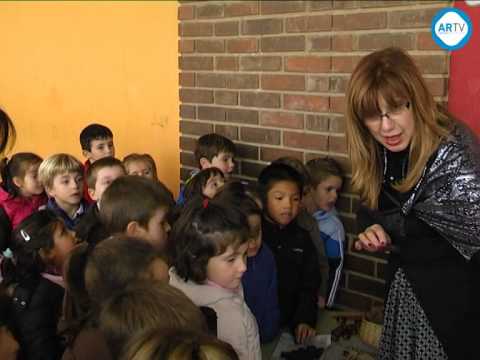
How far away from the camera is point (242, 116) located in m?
3.96

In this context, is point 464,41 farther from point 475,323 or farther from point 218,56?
point 218,56

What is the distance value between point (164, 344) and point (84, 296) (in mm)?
914

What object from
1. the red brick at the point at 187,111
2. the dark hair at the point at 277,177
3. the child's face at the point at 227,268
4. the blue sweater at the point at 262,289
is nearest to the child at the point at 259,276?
the blue sweater at the point at 262,289

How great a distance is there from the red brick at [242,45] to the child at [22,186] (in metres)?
1.62

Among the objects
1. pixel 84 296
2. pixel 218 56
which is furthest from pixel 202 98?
pixel 84 296

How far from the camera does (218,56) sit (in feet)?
13.3

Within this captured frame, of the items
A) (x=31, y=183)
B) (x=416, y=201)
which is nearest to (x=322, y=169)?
(x=416, y=201)

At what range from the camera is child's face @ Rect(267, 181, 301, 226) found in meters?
3.23

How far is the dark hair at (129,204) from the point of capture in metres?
2.62

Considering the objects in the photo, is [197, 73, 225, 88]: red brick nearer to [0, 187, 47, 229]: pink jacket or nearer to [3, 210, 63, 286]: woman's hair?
[0, 187, 47, 229]: pink jacket

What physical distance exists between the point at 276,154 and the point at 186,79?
1010 mm

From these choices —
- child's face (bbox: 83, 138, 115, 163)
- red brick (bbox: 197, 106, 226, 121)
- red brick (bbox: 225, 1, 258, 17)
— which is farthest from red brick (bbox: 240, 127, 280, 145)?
child's face (bbox: 83, 138, 115, 163)

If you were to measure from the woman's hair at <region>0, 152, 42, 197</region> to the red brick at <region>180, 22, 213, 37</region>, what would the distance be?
1.44 m

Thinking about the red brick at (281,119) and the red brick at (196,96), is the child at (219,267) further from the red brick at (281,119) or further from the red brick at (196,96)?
the red brick at (196,96)
